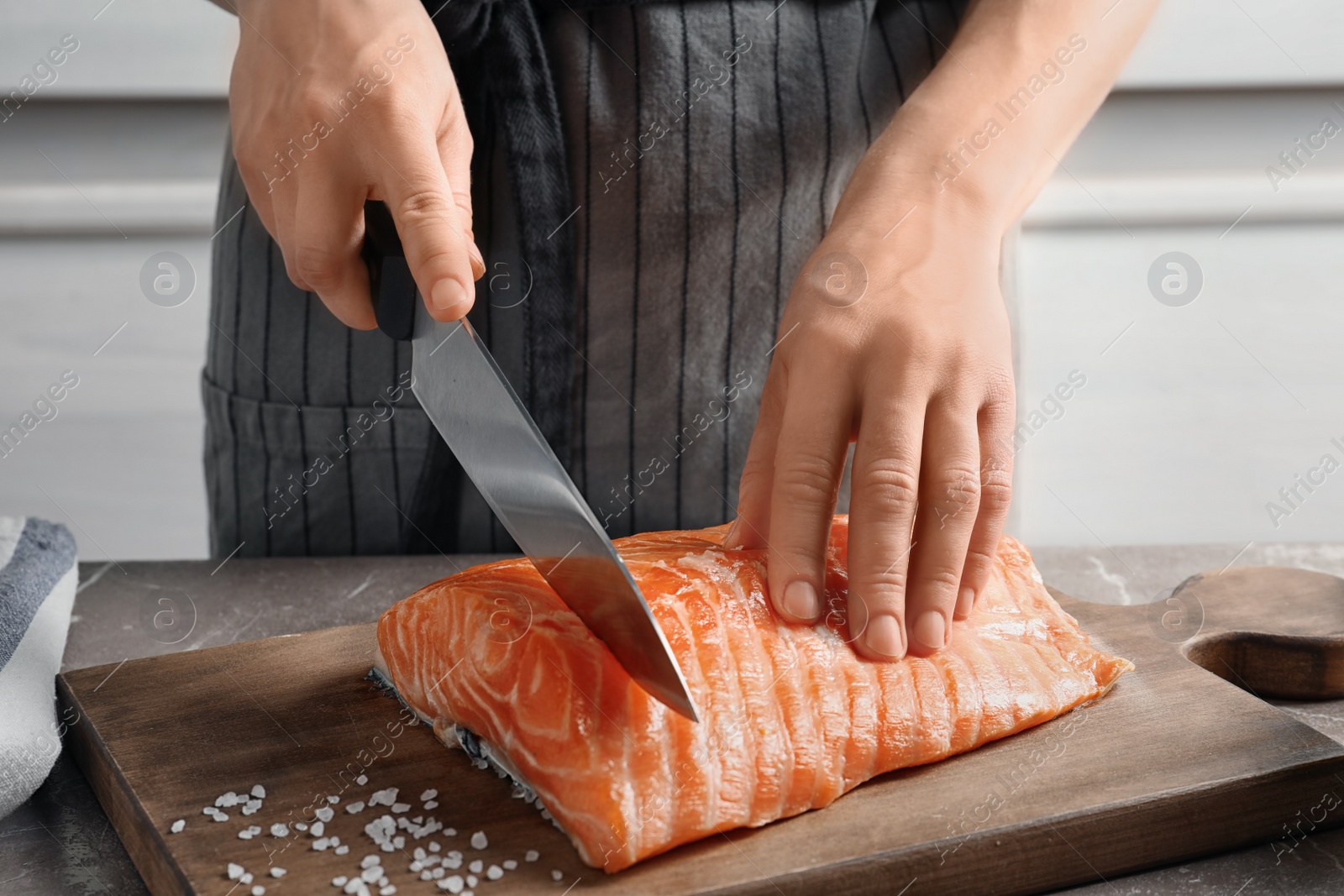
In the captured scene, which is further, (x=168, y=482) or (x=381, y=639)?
(x=168, y=482)

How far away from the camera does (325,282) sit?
3.58 ft

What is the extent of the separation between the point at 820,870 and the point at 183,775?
1.88ft

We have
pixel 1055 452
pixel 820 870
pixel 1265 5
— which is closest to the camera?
pixel 820 870

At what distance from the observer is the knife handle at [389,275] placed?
40.6 inches

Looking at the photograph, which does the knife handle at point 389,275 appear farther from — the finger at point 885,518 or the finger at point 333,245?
the finger at point 885,518

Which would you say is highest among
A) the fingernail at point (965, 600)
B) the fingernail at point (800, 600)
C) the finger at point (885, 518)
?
the finger at point (885, 518)

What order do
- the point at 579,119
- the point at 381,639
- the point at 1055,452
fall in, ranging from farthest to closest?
the point at 1055,452
the point at 579,119
the point at 381,639

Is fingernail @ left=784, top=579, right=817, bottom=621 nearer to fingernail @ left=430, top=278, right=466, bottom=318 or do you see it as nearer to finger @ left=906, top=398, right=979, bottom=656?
finger @ left=906, top=398, right=979, bottom=656

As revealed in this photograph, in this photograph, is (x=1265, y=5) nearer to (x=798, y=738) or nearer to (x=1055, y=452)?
(x=1055, y=452)

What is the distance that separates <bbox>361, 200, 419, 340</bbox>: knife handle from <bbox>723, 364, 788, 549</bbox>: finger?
37cm

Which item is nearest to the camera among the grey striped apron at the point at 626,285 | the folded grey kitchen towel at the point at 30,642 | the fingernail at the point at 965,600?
the folded grey kitchen towel at the point at 30,642

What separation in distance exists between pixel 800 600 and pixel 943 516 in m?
0.16

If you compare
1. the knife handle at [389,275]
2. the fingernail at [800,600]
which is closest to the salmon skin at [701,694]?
the fingernail at [800,600]

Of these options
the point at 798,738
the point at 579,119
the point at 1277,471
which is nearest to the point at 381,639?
the point at 798,738
